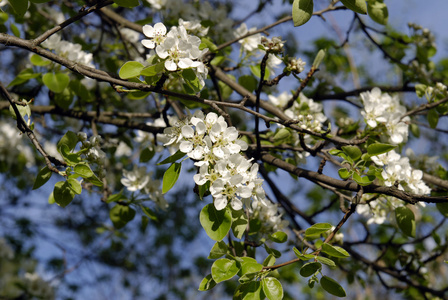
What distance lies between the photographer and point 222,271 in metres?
1.22

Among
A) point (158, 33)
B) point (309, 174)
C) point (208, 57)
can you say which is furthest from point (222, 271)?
point (208, 57)

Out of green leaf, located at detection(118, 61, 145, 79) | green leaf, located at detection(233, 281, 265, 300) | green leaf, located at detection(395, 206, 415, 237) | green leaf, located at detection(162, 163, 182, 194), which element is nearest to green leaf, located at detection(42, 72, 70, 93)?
green leaf, located at detection(118, 61, 145, 79)

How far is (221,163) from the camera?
1212 millimetres

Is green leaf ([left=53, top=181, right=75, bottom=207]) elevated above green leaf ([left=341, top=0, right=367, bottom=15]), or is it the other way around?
green leaf ([left=341, top=0, right=367, bottom=15])

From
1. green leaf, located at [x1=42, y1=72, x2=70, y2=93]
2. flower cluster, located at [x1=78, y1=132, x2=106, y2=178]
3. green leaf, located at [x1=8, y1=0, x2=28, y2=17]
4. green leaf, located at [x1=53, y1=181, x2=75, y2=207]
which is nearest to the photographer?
green leaf, located at [x1=8, y1=0, x2=28, y2=17]

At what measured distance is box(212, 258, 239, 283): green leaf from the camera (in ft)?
3.95

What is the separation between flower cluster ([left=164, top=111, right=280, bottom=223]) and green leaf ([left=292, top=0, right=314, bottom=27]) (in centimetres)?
37

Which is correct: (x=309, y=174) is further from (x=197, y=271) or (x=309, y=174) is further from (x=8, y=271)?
(x=197, y=271)

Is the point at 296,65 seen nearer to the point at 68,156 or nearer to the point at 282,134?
the point at 282,134

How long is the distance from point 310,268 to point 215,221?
31cm

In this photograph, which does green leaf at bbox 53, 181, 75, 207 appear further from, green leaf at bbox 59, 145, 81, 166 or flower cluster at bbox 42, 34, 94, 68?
flower cluster at bbox 42, 34, 94, 68

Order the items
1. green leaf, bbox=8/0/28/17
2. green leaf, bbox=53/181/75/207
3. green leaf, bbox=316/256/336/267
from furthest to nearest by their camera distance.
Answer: green leaf, bbox=53/181/75/207 < green leaf, bbox=8/0/28/17 < green leaf, bbox=316/256/336/267

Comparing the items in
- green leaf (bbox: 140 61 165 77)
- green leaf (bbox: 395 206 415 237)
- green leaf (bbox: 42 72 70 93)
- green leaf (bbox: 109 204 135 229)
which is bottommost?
green leaf (bbox: 395 206 415 237)

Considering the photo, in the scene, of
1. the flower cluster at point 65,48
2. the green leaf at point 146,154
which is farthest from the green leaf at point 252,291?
the flower cluster at point 65,48
